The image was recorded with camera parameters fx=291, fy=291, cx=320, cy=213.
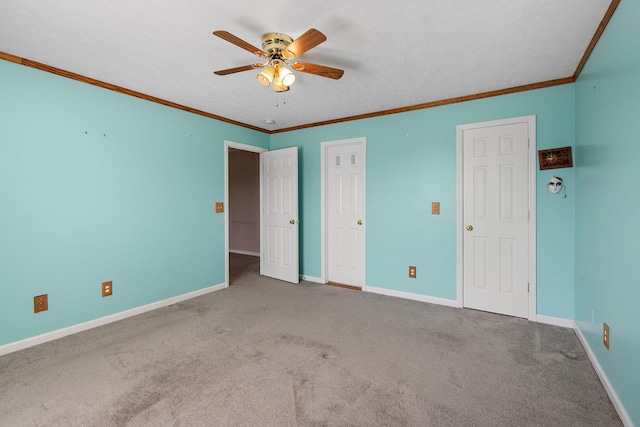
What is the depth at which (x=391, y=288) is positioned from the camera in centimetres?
373

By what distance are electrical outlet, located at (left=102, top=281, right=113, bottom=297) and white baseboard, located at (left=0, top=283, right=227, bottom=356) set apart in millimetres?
219

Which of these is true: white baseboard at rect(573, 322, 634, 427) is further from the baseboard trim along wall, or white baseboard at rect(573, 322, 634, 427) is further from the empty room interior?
the baseboard trim along wall

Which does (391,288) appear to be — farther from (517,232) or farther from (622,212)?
(622,212)

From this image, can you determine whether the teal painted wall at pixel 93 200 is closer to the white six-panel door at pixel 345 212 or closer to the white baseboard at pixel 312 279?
the white baseboard at pixel 312 279

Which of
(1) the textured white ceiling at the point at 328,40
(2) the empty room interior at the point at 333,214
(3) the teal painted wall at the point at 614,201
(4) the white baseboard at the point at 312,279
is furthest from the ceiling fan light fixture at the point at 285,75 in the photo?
(4) the white baseboard at the point at 312,279

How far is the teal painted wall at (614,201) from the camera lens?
1.45 meters

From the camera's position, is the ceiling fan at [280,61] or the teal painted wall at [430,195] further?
the teal painted wall at [430,195]

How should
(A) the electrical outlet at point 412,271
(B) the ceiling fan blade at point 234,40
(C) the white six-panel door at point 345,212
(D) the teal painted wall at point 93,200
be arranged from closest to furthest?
(B) the ceiling fan blade at point 234,40 → (D) the teal painted wall at point 93,200 → (A) the electrical outlet at point 412,271 → (C) the white six-panel door at point 345,212

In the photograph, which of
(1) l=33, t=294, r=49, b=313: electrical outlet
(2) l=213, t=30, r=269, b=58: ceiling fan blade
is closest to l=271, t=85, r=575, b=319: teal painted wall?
(2) l=213, t=30, r=269, b=58: ceiling fan blade

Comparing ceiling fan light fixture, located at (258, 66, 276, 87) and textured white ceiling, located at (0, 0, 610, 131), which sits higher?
textured white ceiling, located at (0, 0, 610, 131)

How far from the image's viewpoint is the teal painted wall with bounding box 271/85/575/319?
2.77 metres

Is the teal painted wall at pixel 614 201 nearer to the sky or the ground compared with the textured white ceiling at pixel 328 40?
nearer to the ground

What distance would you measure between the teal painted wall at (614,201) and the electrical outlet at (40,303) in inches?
158

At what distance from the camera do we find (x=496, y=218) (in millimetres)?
3086
